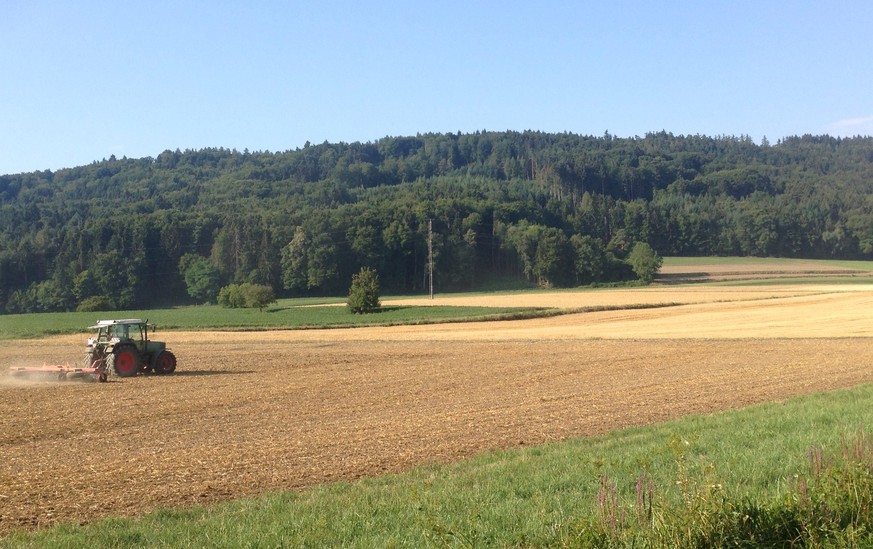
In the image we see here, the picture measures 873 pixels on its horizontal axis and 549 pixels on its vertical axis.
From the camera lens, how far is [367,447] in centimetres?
1393

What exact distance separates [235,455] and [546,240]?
96.6 metres

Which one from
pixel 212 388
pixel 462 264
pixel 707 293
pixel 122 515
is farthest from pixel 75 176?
pixel 122 515

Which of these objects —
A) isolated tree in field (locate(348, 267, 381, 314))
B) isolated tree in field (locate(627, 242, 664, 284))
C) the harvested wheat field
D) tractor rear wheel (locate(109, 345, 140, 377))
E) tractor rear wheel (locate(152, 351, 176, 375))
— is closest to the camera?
the harvested wheat field

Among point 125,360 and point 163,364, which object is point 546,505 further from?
point 163,364

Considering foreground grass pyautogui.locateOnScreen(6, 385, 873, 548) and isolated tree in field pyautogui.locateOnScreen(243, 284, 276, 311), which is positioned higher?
isolated tree in field pyautogui.locateOnScreen(243, 284, 276, 311)

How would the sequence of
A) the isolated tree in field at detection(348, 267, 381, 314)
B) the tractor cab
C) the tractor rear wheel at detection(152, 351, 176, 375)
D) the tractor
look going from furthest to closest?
the isolated tree in field at detection(348, 267, 381, 314)
the tractor rear wheel at detection(152, 351, 176, 375)
the tractor cab
the tractor

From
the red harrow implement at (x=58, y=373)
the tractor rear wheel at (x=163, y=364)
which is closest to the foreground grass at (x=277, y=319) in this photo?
the tractor rear wheel at (x=163, y=364)

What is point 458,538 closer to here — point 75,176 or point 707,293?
point 707,293

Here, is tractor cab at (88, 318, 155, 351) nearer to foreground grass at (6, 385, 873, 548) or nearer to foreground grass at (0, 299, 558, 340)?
foreground grass at (6, 385, 873, 548)

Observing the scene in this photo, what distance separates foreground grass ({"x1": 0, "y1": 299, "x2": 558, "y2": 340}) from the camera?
58.0 m

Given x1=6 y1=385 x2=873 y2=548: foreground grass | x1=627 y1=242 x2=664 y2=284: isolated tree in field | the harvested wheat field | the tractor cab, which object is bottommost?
the harvested wheat field

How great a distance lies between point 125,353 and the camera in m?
27.9

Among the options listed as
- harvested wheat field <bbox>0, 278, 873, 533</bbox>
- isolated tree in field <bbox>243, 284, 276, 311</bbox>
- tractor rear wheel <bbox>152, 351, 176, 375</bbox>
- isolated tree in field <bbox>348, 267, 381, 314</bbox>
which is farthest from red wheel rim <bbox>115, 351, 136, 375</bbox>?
isolated tree in field <bbox>243, 284, 276, 311</bbox>

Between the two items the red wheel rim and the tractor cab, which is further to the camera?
the tractor cab
